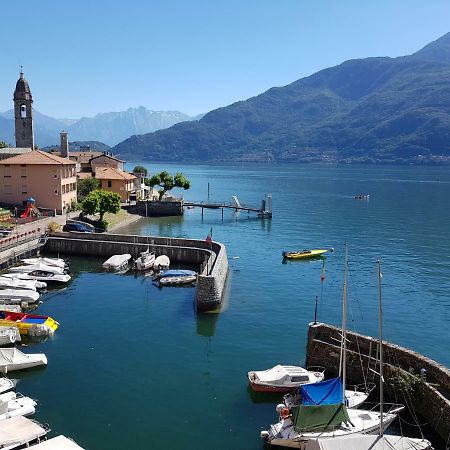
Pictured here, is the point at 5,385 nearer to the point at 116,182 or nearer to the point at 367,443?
the point at 367,443

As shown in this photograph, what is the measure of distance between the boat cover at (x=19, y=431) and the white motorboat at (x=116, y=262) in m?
36.7

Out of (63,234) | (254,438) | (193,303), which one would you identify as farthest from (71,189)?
(254,438)

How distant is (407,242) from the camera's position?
292ft

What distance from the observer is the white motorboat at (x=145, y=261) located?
208 ft

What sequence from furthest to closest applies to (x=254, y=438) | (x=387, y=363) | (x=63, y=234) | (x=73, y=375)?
(x=63, y=234), (x=73, y=375), (x=387, y=363), (x=254, y=438)

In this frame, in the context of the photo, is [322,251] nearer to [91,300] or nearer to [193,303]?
[193,303]

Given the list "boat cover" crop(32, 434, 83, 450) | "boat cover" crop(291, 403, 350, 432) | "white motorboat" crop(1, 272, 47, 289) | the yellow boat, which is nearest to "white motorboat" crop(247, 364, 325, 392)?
"boat cover" crop(291, 403, 350, 432)

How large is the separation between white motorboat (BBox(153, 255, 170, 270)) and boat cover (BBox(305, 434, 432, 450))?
39.8m

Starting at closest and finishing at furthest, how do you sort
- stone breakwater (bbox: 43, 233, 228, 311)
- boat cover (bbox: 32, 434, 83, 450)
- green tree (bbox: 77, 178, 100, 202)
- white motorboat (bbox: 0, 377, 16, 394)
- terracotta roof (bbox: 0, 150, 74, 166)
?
boat cover (bbox: 32, 434, 83, 450)
white motorboat (bbox: 0, 377, 16, 394)
stone breakwater (bbox: 43, 233, 228, 311)
terracotta roof (bbox: 0, 150, 74, 166)
green tree (bbox: 77, 178, 100, 202)

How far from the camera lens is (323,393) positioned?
28.6m

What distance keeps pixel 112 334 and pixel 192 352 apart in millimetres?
7358

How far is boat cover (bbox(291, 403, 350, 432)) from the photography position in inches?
1073

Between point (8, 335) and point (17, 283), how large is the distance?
47.0 ft

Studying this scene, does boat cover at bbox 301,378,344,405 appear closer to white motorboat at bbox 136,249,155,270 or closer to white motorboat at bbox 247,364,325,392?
white motorboat at bbox 247,364,325,392
